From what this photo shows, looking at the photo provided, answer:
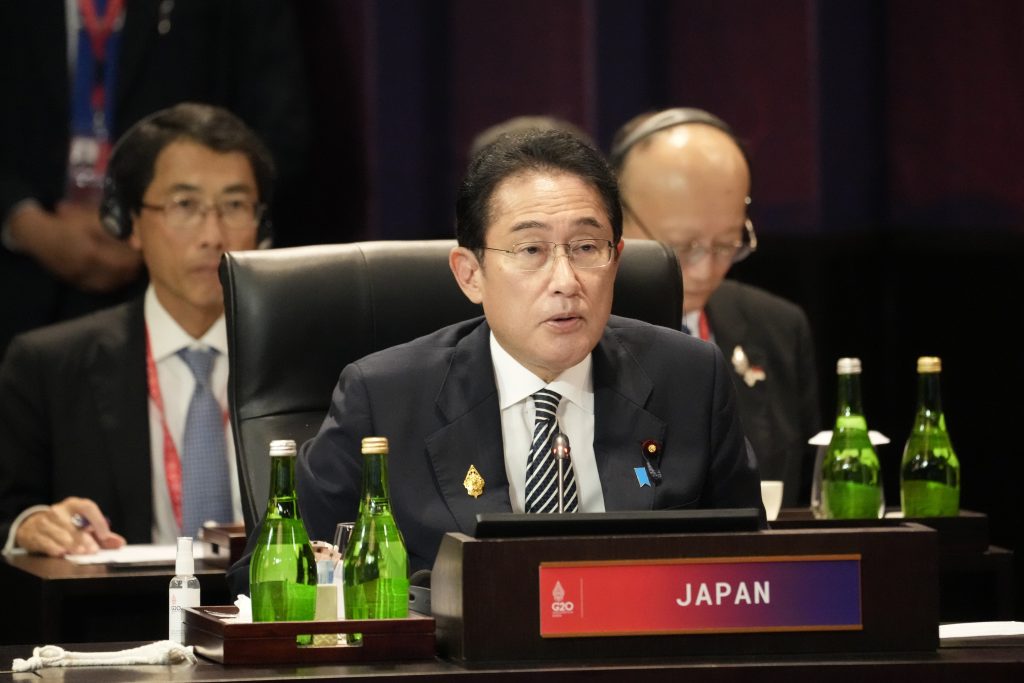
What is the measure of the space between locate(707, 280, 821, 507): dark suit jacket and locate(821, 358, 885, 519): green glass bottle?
0.60m

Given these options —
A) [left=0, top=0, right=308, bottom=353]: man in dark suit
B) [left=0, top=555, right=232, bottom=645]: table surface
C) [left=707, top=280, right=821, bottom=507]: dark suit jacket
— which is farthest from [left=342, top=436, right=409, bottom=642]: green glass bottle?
[left=0, top=0, right=308, bottom=353]: man in dark suit

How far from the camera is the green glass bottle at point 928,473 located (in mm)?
3139

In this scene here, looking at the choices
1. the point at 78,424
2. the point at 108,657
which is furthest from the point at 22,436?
the point at 108,657

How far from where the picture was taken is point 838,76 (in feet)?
16.1

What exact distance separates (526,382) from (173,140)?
1671 mm

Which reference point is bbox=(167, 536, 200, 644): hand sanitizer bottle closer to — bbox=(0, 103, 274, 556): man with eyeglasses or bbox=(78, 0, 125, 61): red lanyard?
bbox=(0, 103, 274, 556): man with eyeglasses

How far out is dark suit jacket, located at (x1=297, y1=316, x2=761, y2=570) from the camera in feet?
8.05

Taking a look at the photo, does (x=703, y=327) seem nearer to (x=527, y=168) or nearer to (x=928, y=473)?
(x=928, y=473)

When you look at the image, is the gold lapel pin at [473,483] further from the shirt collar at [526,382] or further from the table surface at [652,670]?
the table surface at [652,670]

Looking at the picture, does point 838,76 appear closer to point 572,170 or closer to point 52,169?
point 52,169

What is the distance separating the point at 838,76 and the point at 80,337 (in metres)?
2.34

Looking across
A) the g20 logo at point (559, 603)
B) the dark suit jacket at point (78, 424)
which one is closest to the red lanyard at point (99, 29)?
the dark suit jacket at point (78, 424)

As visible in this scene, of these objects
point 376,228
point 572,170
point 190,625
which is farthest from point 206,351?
point 190,625

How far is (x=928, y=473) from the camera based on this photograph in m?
3.19
